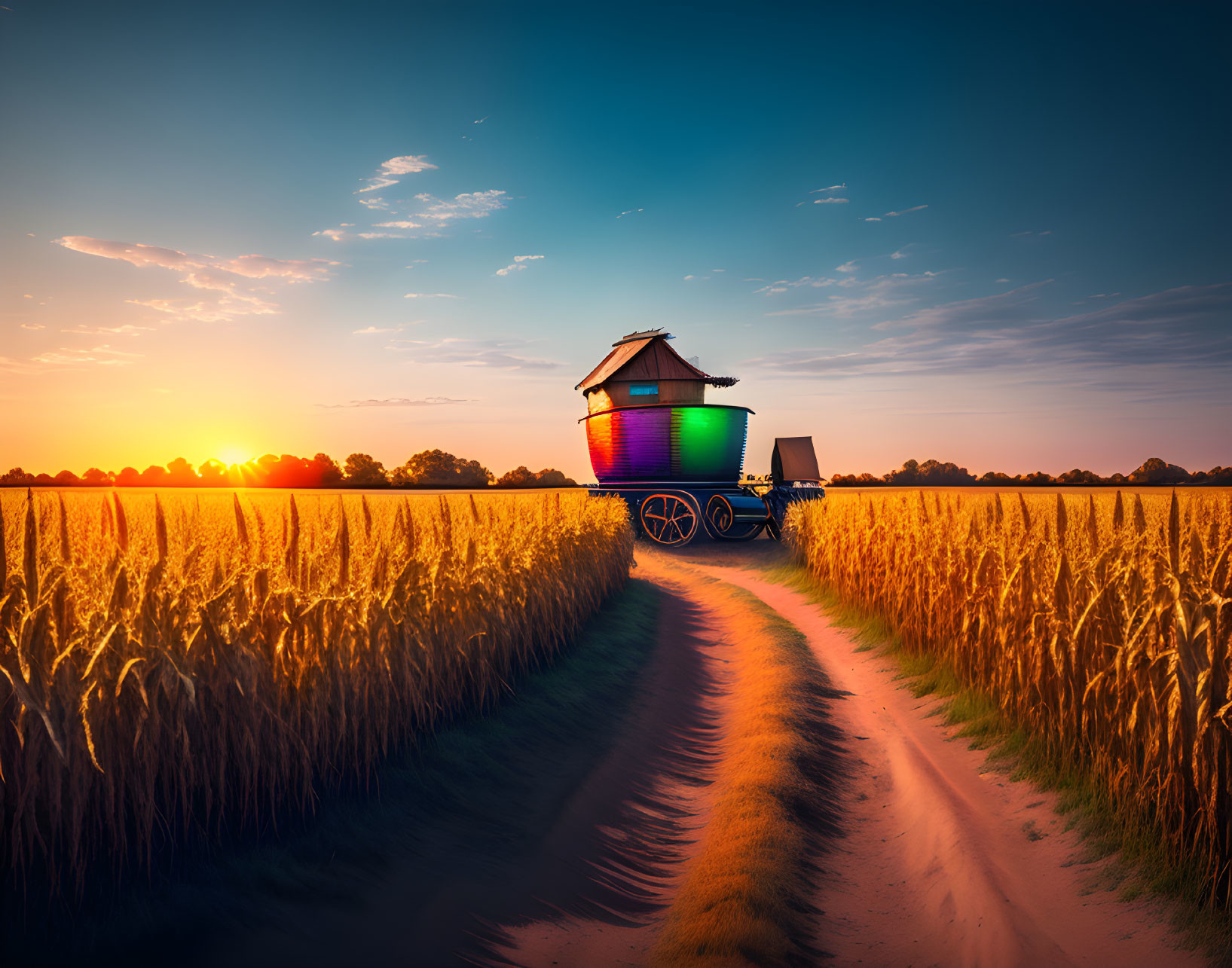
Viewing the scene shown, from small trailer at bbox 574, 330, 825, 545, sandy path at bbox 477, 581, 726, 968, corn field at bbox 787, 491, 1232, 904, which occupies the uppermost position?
small trailer at bbox 574, 330, 825, 545

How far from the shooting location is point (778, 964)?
3.15 meters

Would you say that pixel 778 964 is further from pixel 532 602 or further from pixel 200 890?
pixel 532 602

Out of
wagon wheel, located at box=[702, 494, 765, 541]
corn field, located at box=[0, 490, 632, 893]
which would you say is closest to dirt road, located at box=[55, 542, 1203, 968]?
corn field, located at box=[0, 490, 632, 893]

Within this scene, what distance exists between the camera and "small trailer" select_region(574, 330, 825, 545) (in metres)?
20.9

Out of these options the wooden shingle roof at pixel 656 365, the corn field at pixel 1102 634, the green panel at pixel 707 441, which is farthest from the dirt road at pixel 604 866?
the wooden shingle roof at pixel 656 365

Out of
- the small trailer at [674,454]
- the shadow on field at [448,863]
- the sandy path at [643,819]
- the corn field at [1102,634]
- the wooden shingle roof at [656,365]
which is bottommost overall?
the sandy path at [643,819]

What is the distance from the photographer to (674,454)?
21094 mm

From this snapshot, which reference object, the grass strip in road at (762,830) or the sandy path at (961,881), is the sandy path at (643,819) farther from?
the sandy path at (961,881)

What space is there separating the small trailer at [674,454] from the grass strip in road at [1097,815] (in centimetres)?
1327

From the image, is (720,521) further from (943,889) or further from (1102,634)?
(943,889)

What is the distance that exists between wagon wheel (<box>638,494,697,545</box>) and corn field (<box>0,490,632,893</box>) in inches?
580

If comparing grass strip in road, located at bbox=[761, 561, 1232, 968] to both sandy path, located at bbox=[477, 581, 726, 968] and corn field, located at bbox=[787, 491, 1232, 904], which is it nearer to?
A: corn field, located at bbox=[787, 491, 1232, 904]

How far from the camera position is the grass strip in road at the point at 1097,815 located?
3.35 metres

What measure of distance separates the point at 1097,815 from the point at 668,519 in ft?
55.9
